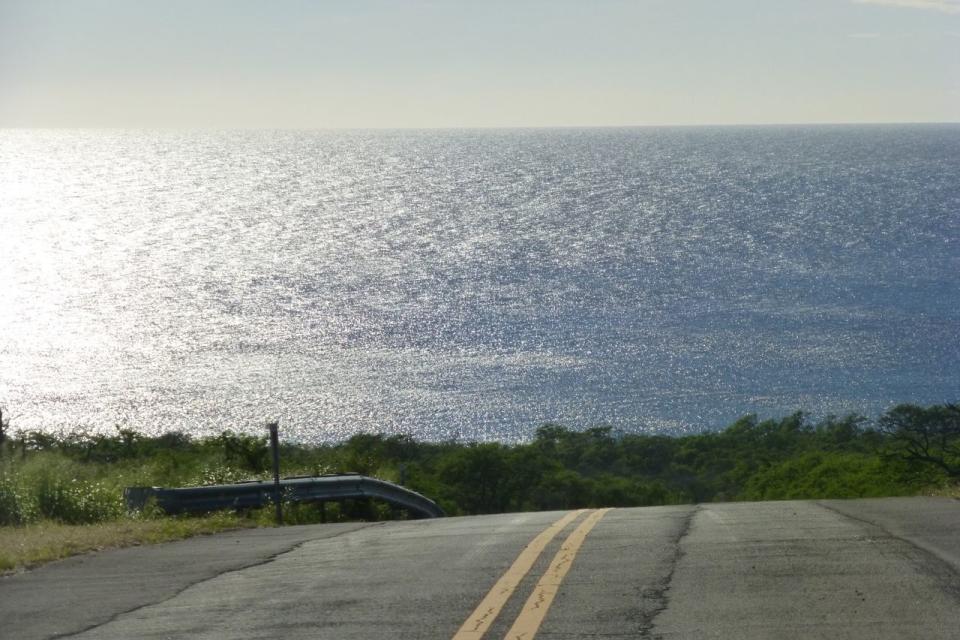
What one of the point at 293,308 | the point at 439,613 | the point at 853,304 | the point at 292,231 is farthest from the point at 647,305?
the point at 439,613

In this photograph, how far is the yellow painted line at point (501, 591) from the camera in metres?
6.00

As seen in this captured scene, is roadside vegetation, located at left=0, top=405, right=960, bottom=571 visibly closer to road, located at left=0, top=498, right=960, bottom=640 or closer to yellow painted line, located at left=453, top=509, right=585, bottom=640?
road, located at left=0, top=498, right=960, bottom=640

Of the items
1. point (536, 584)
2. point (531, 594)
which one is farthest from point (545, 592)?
point (536, 584)

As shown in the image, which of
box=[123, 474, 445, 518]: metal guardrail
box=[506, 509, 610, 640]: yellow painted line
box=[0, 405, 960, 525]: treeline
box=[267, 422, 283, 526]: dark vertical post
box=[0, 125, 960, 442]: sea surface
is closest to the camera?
box=[506, 509, 610, 640]: yellow painted line

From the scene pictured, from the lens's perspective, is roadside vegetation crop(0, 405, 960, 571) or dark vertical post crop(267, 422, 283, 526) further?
dark vertical post crop(267, 422, 283, 526)

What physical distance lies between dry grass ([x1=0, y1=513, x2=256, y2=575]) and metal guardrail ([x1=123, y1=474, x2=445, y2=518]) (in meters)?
0.53

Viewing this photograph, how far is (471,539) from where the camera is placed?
30.7ft

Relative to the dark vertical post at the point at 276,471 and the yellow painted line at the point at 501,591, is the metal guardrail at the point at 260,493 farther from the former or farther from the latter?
the yellow painted line at the point at 501,591

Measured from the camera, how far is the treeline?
13.0m

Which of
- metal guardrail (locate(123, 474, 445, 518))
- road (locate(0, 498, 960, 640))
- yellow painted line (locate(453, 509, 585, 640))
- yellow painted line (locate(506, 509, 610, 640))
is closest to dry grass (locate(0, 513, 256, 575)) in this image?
road (locate(0, 498, 960, 640))

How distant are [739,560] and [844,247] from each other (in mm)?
92506

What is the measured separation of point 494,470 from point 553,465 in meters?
A: 2.75

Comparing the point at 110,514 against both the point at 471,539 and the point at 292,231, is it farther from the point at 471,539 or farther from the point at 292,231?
the point at 292,231

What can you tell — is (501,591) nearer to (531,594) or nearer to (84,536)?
(531,594)
